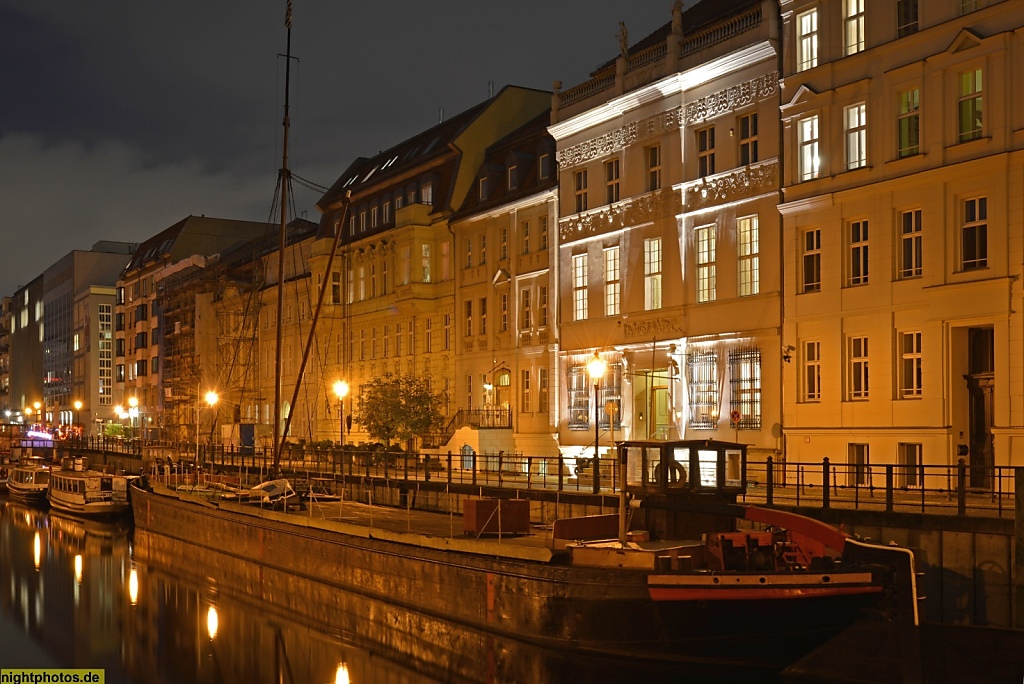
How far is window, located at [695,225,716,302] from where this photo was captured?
1475 inches

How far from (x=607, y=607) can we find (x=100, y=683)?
34.2ft

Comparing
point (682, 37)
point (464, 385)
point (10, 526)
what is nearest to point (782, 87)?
point (682, 37)

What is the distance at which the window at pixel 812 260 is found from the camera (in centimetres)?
3369

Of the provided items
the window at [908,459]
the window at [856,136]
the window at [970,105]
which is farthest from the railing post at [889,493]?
the window at [856,136]

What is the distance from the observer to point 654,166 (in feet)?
133

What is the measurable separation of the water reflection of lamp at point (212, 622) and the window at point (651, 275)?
1748cm

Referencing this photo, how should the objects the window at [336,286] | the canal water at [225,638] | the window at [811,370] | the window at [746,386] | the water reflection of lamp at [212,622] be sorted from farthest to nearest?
the window at [336,286]
the window at [746,386]
the window at [811,370]
the water reflection of lamp at [212,622]
the canal water at [225,638]

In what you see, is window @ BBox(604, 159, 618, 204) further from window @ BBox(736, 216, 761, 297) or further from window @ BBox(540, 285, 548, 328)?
window @ BBox(736, 216, 761, 297)

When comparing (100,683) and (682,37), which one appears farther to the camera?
(682,37)

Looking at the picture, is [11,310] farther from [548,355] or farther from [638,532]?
[638,532]

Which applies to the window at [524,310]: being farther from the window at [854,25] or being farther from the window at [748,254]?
the window at [854,25]

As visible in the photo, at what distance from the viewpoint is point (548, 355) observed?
154ft

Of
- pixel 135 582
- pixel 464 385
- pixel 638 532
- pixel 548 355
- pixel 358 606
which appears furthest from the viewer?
pixel 464 385

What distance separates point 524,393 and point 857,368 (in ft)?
61.8
